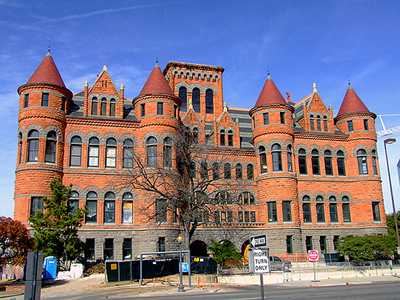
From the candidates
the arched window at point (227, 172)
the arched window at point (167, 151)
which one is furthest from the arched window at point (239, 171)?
the arched window at point (167, 151)

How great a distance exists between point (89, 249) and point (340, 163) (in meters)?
28.4

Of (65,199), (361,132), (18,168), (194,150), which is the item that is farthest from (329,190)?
(18,168)

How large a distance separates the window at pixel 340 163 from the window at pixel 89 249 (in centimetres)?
2739

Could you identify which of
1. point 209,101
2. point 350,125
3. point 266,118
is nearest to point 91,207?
point 266,118

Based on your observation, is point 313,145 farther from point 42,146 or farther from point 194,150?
point 42,146

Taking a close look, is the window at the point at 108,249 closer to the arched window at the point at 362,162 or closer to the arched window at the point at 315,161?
the arched window at the point at 315,161

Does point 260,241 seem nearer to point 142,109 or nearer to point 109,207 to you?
point 109,207

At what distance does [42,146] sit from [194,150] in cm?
1355

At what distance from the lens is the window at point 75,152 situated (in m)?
41.2

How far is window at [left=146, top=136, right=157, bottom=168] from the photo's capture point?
42.2 m

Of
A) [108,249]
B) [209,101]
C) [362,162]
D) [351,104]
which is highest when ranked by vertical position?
[209,101]

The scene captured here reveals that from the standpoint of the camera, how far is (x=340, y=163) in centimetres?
4988

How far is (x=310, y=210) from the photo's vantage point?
47.1 metres

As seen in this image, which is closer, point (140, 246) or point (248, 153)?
point (140, 246)
